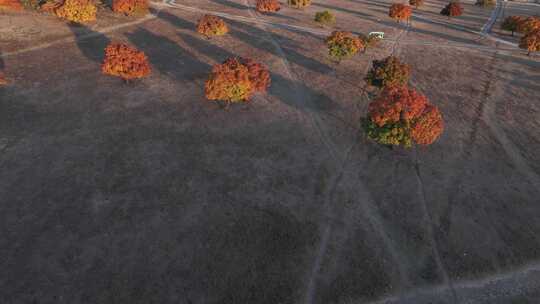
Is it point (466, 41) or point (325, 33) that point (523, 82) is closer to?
point (466, 41)

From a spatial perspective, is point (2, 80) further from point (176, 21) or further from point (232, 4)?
point (232, 4)

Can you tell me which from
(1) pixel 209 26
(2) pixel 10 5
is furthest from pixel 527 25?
(2) pixel 10 5

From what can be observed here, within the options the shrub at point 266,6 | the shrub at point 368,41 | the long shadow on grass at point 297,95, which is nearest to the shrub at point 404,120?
the long shadow on grass at point 297,95

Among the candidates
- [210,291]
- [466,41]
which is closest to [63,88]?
[210,291]

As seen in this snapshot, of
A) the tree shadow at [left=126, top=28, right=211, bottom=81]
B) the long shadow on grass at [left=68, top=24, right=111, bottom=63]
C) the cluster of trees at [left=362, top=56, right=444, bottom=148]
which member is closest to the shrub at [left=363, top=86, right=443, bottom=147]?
the cluster of trees at [left=362, top=56, right=444, bottom=148]

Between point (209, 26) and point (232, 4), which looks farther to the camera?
point (232, 4)
